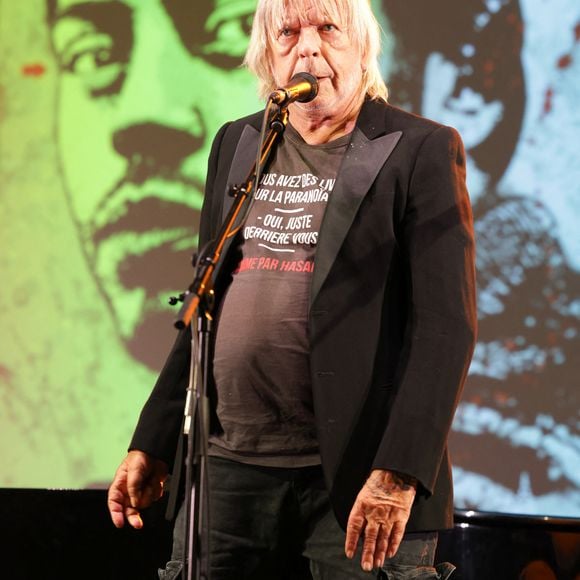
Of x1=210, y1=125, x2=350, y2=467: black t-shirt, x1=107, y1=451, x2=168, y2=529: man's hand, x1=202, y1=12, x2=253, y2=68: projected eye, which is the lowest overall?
x1=107, y1=451, x2=168, y2=529: man's hand

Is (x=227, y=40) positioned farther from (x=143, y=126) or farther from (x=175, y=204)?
(x=175, y=204)

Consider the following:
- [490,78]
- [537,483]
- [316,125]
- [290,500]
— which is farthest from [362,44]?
[537,483]

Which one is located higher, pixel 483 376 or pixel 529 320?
pixel 529 320

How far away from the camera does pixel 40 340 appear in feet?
10.7

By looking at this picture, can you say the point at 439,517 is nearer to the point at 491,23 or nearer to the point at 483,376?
the point at 483,376

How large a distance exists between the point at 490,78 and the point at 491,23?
166mm

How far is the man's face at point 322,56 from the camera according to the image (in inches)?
74.3

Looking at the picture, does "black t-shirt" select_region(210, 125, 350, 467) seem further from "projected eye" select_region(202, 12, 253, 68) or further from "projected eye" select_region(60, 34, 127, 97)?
"projected eye" select_region(60, 34, 127, 97)

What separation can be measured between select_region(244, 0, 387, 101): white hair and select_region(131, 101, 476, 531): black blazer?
0.20 m

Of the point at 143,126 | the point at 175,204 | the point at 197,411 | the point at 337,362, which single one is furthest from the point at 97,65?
the point at 197,411

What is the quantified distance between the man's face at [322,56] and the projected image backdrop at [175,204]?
1121 millimetres

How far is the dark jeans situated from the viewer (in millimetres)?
1659

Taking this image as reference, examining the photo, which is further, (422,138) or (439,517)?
(422,138)

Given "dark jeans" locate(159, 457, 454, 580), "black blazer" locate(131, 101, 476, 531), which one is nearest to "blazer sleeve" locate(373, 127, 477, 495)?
"black blazer" locate(131, 101, 476, 531)
